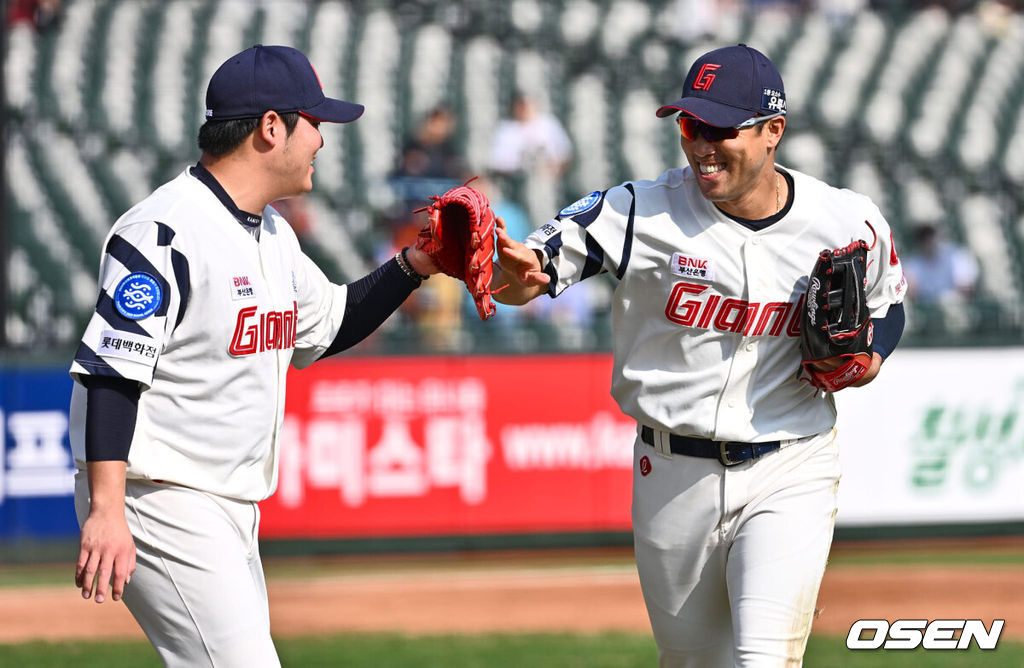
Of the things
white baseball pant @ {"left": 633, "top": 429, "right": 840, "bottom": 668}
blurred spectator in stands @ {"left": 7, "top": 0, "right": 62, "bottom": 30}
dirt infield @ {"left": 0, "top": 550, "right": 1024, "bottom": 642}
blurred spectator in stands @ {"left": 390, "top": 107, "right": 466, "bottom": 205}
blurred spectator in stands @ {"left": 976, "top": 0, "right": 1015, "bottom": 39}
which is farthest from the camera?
blurred spectator in stands @ {"left": 976, "top": 0, "right": 1015, "bottom": 39}

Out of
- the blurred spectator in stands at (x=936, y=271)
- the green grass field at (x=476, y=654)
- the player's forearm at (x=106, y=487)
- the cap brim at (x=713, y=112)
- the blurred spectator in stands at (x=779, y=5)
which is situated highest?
the blurred spectator in stands at (x=779, y=5)

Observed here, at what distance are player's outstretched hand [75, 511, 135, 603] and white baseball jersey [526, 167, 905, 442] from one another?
146cm

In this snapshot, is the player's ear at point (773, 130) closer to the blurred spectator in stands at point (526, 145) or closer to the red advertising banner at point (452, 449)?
the red advertising banner at point (452, 449)

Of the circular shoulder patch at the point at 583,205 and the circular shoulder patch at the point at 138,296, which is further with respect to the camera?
the circular shoulder patch at the point at 583,205

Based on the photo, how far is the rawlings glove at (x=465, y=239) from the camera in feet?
12.8

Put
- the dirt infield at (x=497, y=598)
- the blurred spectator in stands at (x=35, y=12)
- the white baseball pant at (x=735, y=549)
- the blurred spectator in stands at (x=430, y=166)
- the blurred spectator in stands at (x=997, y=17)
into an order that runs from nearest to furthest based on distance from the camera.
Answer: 1. the white baseball pant at (x=735, y=549)
2. the dirt infield at (x=497, y=598)
3. the blurred spectator in stands at (x=430, y=166)
4. the blurred spectator in stands at (x=35, y=12)
5. the blurred spectator in stands at (x=997, y=17)

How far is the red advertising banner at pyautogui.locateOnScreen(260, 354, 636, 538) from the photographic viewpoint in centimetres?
952

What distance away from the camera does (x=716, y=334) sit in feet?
13.1

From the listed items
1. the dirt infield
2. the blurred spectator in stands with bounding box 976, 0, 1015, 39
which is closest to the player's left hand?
the dirt infield

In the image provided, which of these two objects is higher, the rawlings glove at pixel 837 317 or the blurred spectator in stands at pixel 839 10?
the blurred spectator in stands at pixel 839 10

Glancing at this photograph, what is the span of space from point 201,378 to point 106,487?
39 centimetres

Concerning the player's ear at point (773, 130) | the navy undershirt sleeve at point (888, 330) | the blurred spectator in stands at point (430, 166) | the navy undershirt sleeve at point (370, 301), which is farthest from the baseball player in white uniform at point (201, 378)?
the blurred spectator in stands at point (430, 166)

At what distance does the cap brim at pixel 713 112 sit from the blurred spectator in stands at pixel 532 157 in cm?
793

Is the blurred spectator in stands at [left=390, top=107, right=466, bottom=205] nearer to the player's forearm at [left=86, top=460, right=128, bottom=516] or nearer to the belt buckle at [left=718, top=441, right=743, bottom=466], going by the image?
the belt buckle at [left=718, top=441, right=743, bottom=466]
